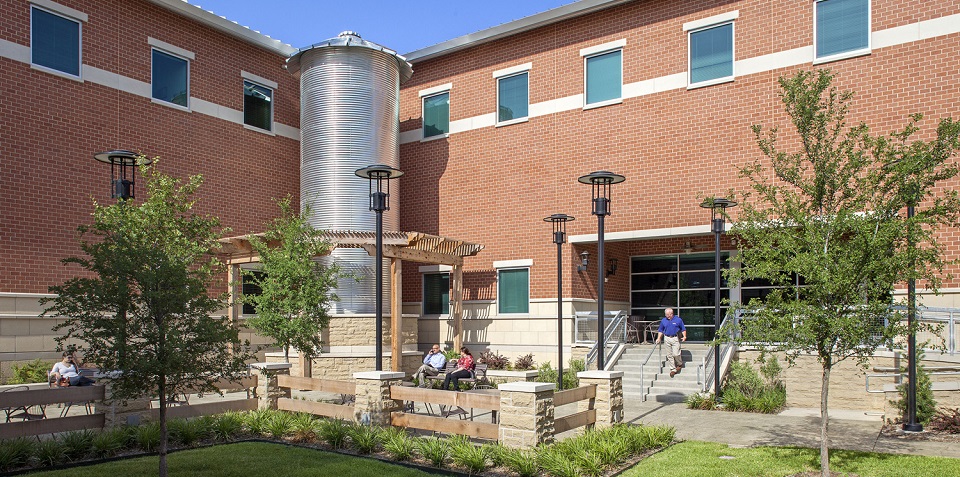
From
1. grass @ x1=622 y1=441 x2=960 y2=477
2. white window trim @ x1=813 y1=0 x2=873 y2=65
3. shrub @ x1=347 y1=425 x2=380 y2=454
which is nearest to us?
grass @ x1=622 y1=441 x2=960 y2=477

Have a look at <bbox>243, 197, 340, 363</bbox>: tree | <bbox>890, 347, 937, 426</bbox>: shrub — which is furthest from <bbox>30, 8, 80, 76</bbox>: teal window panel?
<bbox>890, 347, 937, 426</bbox>: shrub

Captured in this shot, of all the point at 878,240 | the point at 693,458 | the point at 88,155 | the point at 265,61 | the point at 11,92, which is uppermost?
the point at 265,61

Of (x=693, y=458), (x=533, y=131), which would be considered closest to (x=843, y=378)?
(x=693, y=458)

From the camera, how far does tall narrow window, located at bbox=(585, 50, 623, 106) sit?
21.9 m

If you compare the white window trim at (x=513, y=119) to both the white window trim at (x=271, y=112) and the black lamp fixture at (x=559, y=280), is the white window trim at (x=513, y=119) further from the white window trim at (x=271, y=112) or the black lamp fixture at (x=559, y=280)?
the white window trim at (x=271, y=112)

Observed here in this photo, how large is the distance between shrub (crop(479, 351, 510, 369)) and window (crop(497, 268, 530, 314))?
61.0 inches

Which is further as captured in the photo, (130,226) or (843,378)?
(843,378)

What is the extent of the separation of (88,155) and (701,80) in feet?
53.6

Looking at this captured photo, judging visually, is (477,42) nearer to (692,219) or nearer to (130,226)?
(692,219)

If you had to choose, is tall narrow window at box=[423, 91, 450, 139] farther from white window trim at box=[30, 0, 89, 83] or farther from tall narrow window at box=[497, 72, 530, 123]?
white window trim at box=[30, 0, 89, 83]

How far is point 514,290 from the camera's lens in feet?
76.1

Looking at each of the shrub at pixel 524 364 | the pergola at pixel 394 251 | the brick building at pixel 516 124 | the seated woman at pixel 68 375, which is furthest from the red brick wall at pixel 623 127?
the seated woman at pixel 68 375

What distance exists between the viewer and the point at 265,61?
24984mm

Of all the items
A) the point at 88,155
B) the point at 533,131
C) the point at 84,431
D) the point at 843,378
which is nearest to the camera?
the point at 84,431
